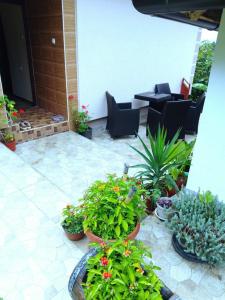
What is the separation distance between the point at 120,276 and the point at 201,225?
2.92 ft

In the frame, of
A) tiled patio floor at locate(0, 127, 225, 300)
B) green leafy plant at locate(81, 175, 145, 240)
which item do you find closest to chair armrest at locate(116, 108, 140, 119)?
tiled patio floor at locate(0, 127, 225, 300)

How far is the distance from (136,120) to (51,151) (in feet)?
7.68

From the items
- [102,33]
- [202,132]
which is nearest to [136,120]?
[102,33]

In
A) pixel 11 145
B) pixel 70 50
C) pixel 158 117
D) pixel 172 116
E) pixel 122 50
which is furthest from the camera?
pixel 122 50

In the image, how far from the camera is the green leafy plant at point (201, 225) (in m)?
1.78

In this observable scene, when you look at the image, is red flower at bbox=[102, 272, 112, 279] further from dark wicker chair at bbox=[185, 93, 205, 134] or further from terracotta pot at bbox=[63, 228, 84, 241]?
dark wicker chair at bbox=[185, 93, 205, 134]

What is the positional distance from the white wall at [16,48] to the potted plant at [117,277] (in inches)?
232

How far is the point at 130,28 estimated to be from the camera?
5996 millimetres

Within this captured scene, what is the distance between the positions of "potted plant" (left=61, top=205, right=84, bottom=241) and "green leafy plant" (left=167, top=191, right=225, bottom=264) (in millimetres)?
842

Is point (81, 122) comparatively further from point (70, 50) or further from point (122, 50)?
point (122, 50)

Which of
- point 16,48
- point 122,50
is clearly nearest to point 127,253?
point 122,50

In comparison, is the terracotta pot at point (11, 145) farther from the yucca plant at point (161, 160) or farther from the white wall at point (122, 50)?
the yucca plant at point (161, 160)

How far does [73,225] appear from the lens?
7.39 ft

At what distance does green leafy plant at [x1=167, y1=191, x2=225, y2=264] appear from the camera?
1.78m
